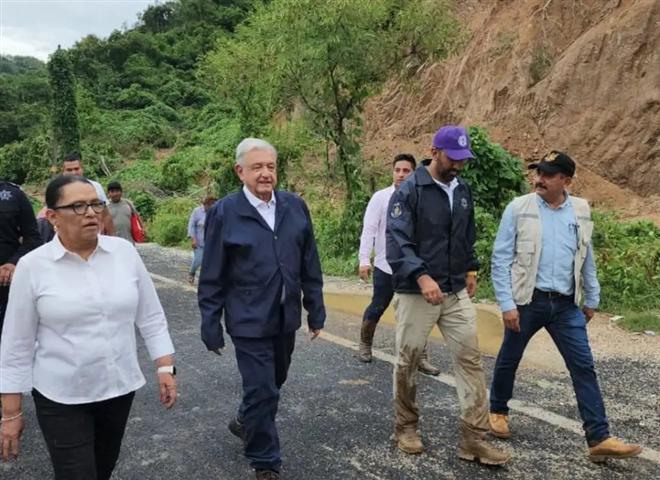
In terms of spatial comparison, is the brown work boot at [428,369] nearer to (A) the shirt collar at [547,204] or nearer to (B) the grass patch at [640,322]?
(A) the shirt collar at [547,204]

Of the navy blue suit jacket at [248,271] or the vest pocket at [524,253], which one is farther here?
the vest pocket at [524,253]

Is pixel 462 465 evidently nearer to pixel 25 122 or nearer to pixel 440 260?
pixel 440 260

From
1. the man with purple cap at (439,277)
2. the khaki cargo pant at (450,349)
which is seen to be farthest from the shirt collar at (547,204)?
the khaki cargo pant at (450,349)

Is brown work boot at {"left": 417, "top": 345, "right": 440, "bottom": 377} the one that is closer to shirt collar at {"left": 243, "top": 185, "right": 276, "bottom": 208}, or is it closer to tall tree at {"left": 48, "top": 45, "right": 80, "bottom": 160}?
shirt collar at {"left": 243, "top": 185, "right": 276, "bottom": 208}

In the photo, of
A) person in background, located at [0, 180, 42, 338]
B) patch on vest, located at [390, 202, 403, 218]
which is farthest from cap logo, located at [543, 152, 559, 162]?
person in background, located at [0, 180, 42, 338]

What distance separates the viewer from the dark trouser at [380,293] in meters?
6.03

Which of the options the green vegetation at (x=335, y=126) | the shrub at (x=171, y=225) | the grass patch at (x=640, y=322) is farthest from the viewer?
the shrub at (x=171, y=225)

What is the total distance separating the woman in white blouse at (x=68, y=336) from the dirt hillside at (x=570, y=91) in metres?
13.0

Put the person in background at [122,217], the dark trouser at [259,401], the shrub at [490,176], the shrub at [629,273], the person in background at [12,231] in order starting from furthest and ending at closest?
1. the shrub at [490,176]
2. the person in background at [122,217]
3. the shrub at [629,273]
4. the person in background at [12,231]
5. the dark trouser at [259,401]

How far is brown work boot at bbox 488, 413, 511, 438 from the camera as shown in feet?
14.3

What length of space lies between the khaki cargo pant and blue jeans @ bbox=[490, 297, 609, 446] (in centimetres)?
37

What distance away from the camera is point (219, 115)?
47.7 metres

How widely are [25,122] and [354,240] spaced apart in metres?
47.7

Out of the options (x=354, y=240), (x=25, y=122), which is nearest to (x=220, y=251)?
(x=354, y=240)
